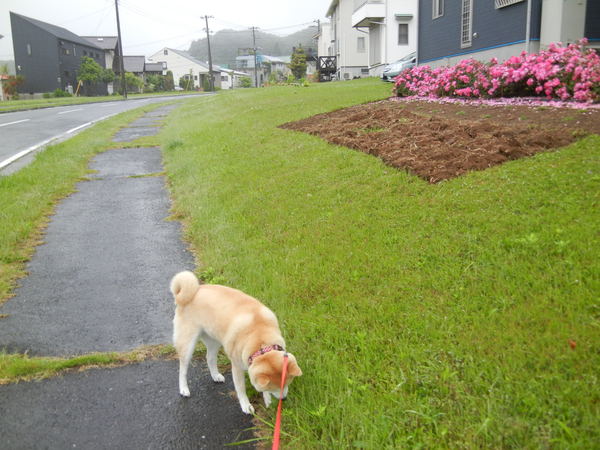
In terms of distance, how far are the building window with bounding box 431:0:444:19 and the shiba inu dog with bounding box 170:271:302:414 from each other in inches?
802

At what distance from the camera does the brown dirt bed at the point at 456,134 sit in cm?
632

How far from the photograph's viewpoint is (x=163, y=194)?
30.0 ft

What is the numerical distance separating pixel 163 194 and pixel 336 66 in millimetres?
43962

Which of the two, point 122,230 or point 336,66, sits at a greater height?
point 336,66

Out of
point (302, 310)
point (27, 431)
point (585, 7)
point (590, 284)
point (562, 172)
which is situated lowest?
point (27, 431)

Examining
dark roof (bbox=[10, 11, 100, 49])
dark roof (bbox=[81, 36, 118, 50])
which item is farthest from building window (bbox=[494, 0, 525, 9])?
dark roof (bbox=[81, 36, 118, 50])

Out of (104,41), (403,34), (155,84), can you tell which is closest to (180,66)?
(104,41)

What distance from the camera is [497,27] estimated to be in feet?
53.7

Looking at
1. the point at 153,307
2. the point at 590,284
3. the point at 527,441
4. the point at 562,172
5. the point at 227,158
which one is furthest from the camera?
the point at 227,158

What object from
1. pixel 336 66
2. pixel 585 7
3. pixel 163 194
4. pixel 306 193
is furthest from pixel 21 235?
pixel 336 66

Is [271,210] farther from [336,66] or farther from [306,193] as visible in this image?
[336,66]

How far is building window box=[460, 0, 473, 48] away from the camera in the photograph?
1822 centimetres

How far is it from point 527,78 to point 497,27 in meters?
6.39

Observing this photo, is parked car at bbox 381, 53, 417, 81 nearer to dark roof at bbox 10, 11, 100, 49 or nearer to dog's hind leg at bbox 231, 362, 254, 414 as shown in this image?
dog's hind leg at bbox 231, 362, 254, 414
